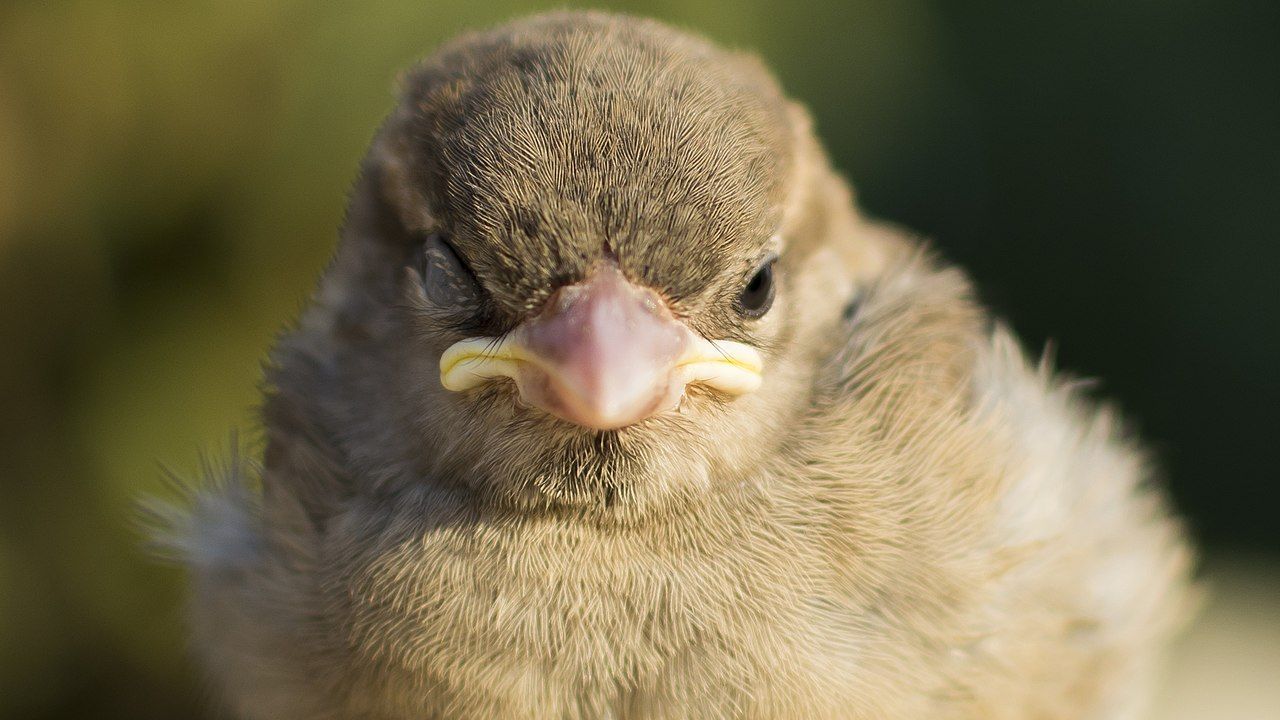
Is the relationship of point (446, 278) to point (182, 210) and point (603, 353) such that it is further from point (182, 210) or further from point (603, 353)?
point (182, 210)

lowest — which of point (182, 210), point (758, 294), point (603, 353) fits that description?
point (182, 210)

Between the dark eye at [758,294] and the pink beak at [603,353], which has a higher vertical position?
the dark eye at [758,294]

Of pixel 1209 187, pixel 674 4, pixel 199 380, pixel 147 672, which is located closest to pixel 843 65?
pixel 674 4

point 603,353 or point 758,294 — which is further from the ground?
point 758,294

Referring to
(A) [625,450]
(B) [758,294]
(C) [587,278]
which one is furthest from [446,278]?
(B) [758,294]

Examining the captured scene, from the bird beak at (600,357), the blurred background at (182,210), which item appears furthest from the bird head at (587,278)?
the blurred background at (182,210)

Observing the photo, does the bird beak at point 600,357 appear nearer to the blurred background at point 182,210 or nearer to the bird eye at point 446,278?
the bird eye at point 446,278

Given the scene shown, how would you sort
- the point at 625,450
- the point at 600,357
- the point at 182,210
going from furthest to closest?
1. the point at 182,210
2. the point at 625,450
3. the point at 600,357

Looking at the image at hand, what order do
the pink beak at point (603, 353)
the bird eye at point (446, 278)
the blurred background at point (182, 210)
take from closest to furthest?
the pink beak at point (603, 353) < the bird eye at point (446, 278) < the blurred background at point (182, 210)
